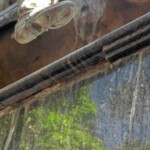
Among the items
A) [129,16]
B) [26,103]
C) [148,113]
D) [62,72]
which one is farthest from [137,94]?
[129,16]

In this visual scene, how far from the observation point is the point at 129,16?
5.02 m

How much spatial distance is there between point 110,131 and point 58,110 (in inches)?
22.3

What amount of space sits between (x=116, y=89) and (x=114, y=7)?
1.73 metres

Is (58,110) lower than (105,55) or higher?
lower

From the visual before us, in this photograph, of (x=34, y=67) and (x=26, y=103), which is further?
(x=34, y=67)

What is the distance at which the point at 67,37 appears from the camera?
531cm

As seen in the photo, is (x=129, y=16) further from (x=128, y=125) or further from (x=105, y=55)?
(x=128, y=125)

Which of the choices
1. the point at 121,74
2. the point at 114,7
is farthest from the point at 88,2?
the point at 121,74

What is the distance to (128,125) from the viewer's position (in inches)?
127

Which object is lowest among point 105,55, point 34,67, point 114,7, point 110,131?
point 110,131

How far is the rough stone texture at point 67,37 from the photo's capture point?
5.06 meters

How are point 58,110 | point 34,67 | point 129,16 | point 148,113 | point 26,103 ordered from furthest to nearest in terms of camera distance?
point 34,67, point 129,16, point 26,103, point 58,110, point 148,113

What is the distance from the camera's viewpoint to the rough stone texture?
5.06m

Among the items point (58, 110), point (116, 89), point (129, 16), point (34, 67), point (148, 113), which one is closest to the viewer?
point (148, 113)
